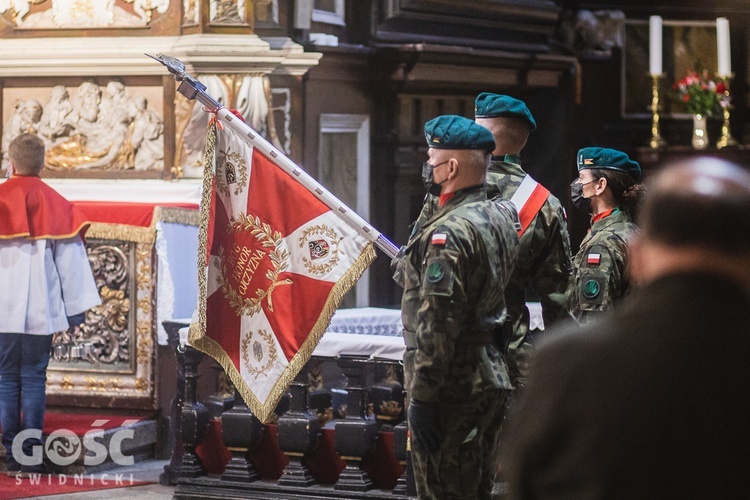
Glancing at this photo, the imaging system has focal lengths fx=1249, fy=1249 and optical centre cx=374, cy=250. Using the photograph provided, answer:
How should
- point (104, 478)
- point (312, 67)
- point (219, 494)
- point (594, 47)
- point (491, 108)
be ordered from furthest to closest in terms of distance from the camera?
point (594, 47) < point (312, 67) < point (104, 478) < point (219, 494) < point (491, 108)

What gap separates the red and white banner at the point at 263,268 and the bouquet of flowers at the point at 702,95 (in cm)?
519

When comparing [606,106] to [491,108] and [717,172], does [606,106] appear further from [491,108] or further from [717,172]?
[717,172]

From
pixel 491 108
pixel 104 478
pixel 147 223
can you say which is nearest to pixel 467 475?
pixel 491 108

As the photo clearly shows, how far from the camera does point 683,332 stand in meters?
1.89

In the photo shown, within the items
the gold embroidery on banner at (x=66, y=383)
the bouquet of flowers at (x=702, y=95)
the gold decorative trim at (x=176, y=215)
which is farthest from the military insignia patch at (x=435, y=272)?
the bouquet of flowers at (x=702, y=95)

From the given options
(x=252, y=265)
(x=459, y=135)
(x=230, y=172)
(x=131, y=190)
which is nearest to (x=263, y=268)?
(x=252, y=265)

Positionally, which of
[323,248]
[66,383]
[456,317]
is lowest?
[66,383]

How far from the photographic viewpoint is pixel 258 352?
19.2 ft

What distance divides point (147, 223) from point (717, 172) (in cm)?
580

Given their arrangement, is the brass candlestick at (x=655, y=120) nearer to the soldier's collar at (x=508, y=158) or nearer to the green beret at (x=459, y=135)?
the soldier's collar at (x=508, y=158)

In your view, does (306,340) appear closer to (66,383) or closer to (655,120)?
(66,383)

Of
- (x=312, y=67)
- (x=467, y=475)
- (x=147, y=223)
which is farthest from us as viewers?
(x=312, y=67)

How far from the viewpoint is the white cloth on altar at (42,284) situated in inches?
262

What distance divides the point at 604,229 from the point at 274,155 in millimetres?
1553
